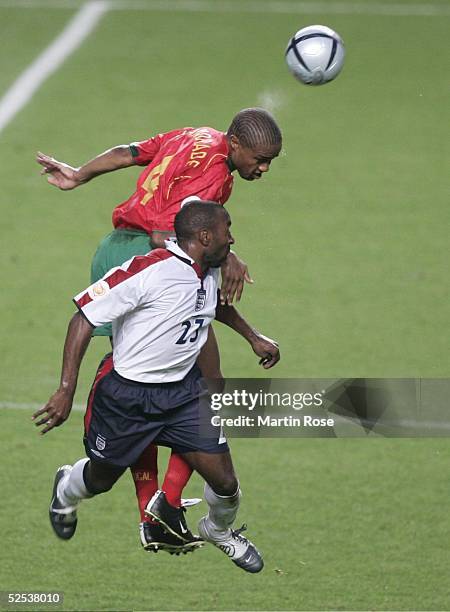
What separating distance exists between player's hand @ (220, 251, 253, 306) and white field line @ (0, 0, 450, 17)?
12.6 m

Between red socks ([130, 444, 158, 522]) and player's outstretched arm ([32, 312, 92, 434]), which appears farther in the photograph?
red socks ([130, 444, 158, 522])

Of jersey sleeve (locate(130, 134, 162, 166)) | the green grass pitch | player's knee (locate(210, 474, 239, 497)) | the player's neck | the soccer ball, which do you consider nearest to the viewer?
the player's neck

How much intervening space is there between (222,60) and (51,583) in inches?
417

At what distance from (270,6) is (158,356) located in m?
13.5

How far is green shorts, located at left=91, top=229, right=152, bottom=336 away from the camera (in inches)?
309

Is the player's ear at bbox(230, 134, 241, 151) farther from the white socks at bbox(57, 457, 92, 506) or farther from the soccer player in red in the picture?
the white socks at bbox(57, 457, 92, 506)

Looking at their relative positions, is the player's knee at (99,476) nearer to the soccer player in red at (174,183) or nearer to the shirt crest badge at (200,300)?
the soccer player in red at (174,183)

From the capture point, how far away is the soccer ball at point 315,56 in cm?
845

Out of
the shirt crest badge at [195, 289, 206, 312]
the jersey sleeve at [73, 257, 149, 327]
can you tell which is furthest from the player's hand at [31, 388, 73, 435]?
the shirt crest badge at [195, 289, 206, 312]

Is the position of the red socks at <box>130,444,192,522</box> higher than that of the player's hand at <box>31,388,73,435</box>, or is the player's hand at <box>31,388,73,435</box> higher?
the player's hand at <box>31,388,73,435</box>

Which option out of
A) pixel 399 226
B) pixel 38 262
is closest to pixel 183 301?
pixel 38 262

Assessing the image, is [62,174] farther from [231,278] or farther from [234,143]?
[231,278]

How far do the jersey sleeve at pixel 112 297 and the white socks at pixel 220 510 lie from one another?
1.24m

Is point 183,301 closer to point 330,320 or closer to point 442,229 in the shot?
point 330,320
